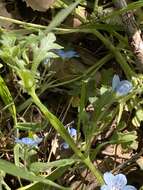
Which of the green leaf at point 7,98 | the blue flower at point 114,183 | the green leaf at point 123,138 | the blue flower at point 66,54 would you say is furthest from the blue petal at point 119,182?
the blue flower at point 66,54

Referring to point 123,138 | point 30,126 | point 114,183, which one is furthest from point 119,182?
point 30,126

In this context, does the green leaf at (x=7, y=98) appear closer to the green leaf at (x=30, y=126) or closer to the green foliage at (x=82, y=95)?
the green foliage at (x=82, y=95)

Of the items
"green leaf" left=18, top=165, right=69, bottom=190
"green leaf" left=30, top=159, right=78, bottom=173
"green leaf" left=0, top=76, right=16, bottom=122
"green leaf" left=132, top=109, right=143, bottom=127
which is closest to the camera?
"green leaf" left=30, top=159, right=78, bottom=173

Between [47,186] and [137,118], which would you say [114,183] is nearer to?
[47,186]

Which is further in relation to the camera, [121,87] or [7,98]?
[7,98]

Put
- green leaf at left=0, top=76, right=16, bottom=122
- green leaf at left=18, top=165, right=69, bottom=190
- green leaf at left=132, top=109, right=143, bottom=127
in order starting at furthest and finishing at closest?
1. green leaf at left=132, top=109, right=143, bottom=127
2. green leaf at left=0, top=76, right=16, bottom=122
3. green leaf at left=18, top=165, right=69, bottom=190

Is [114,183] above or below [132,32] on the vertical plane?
below

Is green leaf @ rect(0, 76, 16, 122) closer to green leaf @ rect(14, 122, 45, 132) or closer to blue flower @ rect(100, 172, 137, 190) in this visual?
green leaf @ rect(14, 122, 45, 132)

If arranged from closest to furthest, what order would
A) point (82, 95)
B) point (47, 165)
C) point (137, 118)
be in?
point (47, 165)
point (82, 95)
point (137, 118)

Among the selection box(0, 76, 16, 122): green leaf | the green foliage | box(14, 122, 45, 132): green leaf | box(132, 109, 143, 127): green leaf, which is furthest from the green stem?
box(132, 109, 143, 127): green leaf

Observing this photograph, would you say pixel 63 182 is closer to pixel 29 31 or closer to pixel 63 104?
pixel 63 104

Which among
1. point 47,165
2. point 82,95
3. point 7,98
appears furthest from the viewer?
point 7,98
